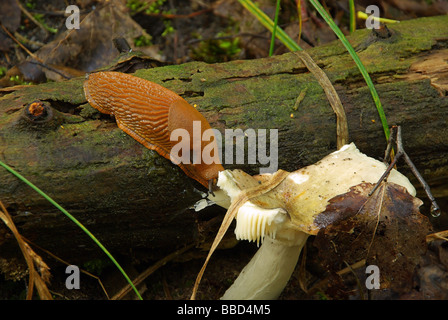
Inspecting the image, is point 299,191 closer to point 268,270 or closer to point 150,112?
point 268,270

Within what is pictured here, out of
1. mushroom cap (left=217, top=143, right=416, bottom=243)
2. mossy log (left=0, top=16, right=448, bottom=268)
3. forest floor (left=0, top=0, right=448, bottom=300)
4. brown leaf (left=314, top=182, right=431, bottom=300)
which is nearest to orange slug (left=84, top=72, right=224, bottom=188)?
mossy log (left=0, top=16, right=448, bottom=268)

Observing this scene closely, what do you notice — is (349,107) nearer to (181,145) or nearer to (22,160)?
(181,145)

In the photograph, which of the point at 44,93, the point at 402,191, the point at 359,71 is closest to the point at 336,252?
the point at 402,191

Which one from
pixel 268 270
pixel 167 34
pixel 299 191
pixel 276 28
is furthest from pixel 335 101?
pixel 167 34

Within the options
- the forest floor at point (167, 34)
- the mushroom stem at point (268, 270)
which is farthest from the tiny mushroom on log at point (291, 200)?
the forest floor at point (167, 34)

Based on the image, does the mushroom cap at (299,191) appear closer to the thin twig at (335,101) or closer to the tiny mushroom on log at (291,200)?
the tiny mushroom on log at (291,200)
